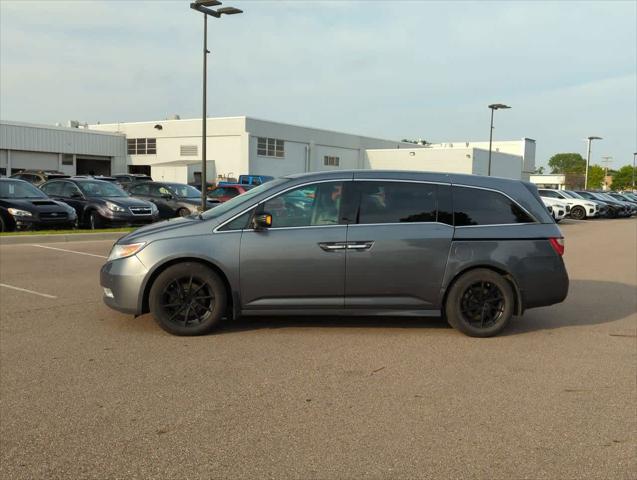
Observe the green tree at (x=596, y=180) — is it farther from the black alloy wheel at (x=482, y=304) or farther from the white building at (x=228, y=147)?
the black alloy wheel at (x=482, y=304)

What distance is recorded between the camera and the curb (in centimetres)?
1374

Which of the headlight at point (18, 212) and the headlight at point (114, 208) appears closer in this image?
the headlight at point (18, 212)

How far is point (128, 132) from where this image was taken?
2272 inches

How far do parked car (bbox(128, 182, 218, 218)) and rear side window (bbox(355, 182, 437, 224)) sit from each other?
1465 cm

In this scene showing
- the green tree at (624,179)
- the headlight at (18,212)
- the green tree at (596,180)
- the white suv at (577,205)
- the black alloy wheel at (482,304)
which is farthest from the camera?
the green tree at (596,180)

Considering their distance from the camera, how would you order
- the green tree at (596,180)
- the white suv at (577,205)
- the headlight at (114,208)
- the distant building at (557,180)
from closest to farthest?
the headlight at (114,208) → the white suv at (577,205) → the distant building at (557,180) → the green tree at (596,180)

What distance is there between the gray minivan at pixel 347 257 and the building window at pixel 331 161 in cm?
5404

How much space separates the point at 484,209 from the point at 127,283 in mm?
3736

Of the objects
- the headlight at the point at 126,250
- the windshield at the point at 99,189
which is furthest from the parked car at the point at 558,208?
the headlight at the point at 126,250

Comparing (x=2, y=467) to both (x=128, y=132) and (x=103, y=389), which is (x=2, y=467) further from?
(x=128, y=132)

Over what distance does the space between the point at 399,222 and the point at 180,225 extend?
2225 millimetres

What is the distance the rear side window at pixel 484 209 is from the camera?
6.21 metres

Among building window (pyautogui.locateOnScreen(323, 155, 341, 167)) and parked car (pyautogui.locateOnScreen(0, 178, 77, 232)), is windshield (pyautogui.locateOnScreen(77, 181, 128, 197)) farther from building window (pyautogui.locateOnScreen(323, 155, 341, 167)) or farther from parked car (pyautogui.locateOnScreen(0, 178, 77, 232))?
building window (pyautogui.locateOnScreen(323, 155, 341, 167))

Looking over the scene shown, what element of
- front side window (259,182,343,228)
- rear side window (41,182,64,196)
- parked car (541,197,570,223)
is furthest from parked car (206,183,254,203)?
front side window (259,182,343,228)
